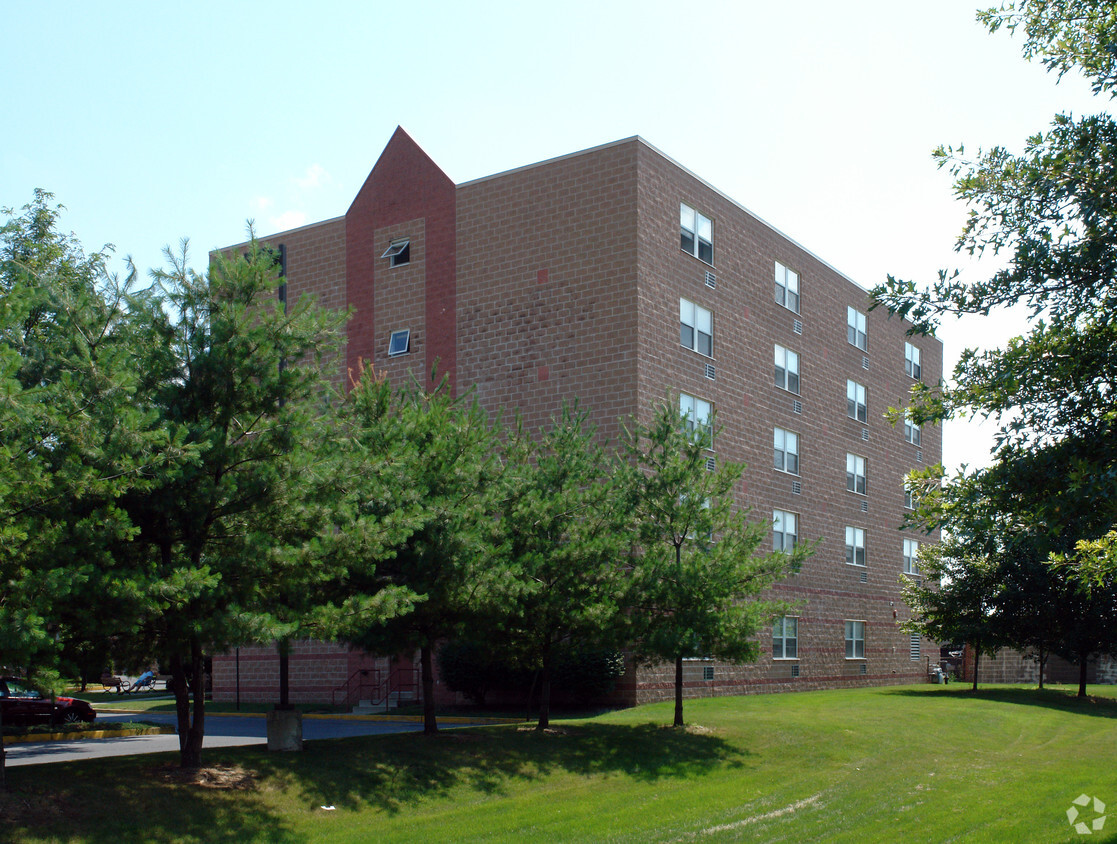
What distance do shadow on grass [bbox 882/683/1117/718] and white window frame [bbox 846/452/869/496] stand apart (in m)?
7.46

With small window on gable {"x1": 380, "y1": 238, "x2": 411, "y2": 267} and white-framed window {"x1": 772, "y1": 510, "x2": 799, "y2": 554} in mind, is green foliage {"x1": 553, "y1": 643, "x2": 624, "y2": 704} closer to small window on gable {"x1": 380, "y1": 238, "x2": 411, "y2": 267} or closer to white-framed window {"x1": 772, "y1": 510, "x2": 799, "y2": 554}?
white-framed window {"x1": 772, "y1": 510, "x2": 799, "y2": 554}

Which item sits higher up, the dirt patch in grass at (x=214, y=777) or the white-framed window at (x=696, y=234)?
the white-framed window at (x=696, y=234)

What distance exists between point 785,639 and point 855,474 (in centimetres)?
834

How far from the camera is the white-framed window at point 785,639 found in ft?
113

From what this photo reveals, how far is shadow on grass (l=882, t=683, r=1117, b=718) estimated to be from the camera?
1298 inches

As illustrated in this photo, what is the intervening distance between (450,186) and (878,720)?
19.6 metres

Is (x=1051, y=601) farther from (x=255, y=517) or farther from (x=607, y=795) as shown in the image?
(x=255, y=517)

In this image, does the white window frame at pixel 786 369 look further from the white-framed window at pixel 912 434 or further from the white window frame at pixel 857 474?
the white-framed window at pixel 912 434

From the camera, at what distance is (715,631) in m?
21.7

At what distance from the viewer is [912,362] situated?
45812 mm

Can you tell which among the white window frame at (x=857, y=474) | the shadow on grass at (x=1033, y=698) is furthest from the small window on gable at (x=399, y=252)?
→ the shadow on grass at (x=1033, y=698)

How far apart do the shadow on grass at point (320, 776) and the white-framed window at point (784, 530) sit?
42.8 ft

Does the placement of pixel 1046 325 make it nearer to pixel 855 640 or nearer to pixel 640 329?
pixel 640 329

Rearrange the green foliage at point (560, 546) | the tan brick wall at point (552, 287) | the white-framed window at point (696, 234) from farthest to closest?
the white-framed window at point (696, 234)
the tan brick wall at point (552, 287)
the green foliage at point (560, 546)
